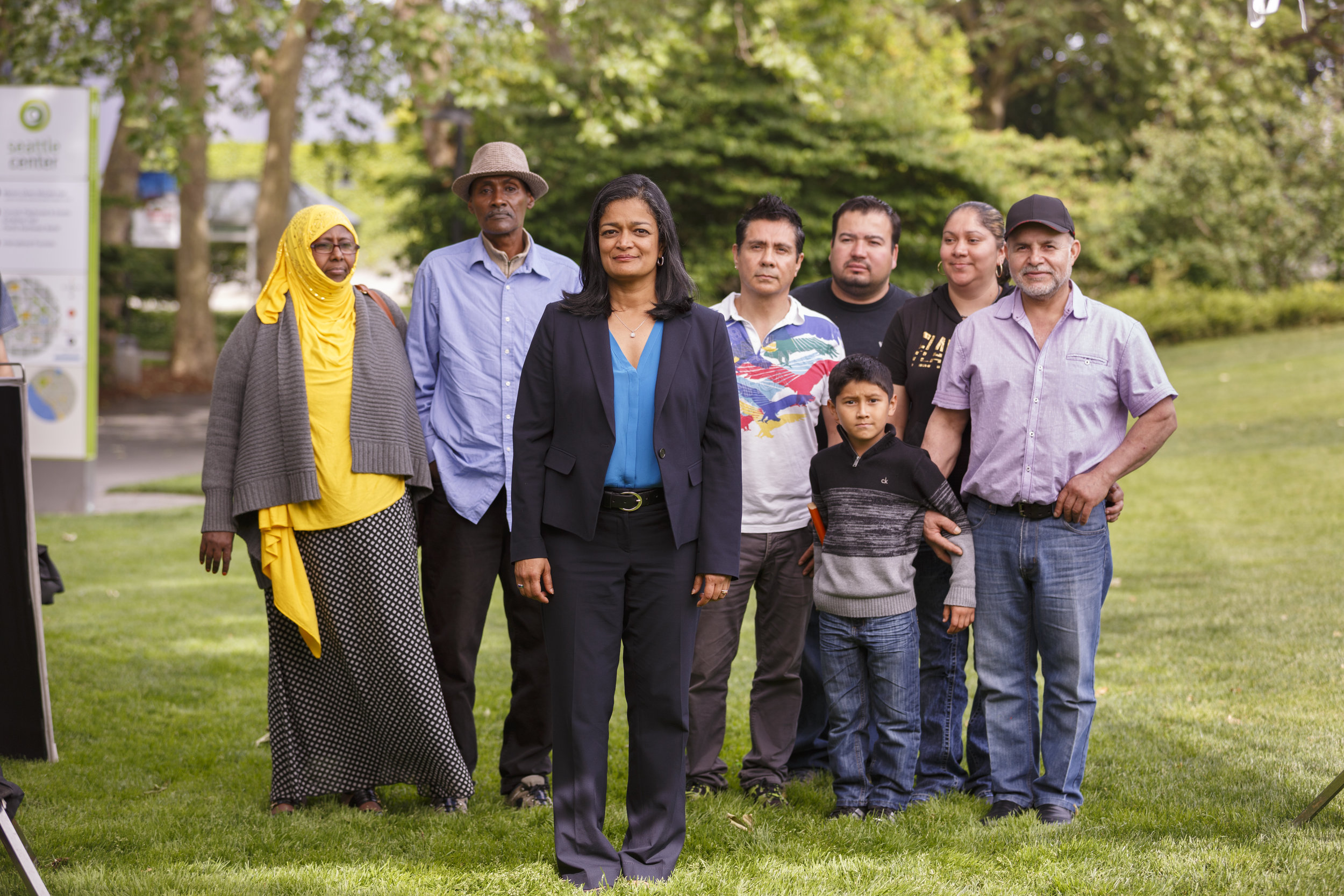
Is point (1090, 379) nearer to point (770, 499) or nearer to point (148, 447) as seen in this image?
point (770, 499)

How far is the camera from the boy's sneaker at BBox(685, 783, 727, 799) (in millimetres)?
4730

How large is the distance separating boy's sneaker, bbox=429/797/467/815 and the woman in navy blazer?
0.93 meters

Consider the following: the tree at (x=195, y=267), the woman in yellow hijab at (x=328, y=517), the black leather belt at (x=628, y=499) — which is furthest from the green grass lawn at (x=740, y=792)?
the tree at (x=195, y=267)

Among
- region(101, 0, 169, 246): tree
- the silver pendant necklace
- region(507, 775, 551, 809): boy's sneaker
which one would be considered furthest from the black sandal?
region(101, 0, 169, 246): tree

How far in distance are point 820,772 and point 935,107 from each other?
2191 centimetres

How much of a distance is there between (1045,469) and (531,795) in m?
2.28

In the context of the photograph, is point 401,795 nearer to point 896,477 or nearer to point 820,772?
point 820,772

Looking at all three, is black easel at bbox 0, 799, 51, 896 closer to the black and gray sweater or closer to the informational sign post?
the black and gray sweater

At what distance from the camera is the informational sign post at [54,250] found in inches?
444

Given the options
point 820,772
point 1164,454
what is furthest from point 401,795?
point 1164,454

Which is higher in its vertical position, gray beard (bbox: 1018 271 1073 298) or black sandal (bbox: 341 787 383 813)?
gray beard (bbox: 1018 271 1073 298)

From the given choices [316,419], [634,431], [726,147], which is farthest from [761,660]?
[726,147]

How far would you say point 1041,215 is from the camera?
4270mm

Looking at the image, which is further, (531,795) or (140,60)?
(140,60)
